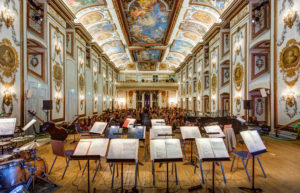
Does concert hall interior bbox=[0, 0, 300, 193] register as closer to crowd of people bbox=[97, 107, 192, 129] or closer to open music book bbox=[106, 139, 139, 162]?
open music book bbox=[106, 139, 139, 162]

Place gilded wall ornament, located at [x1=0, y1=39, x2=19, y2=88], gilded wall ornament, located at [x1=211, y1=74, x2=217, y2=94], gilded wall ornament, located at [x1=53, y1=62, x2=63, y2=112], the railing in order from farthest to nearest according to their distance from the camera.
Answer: the railing < gilded wall ornament, located at [x1=211, y1=74, x2=217, y2=94] < gilded wall ornament, located at [x1=53, y1=62, x2=63, y2=112] < gilded wall ornament, located at [x1=0, y1=39, x2=19, y2=88]

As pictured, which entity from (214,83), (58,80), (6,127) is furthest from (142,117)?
(6,127)

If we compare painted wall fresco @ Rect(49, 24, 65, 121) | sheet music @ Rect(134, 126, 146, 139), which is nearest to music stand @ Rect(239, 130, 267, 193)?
sheet music @ Rect(134, 126, 146, 139)

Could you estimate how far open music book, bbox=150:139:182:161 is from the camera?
3273 millimetres

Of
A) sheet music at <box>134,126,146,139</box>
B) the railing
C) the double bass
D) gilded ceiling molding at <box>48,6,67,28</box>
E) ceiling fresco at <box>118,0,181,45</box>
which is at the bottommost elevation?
sheet music at <box>134,126,146,139</box>

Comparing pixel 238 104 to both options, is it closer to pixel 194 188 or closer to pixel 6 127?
pixel 194 188

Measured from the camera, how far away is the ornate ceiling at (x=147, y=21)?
1321 cm

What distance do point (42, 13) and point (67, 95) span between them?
545 cm

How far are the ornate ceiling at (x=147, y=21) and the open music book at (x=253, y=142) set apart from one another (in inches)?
471

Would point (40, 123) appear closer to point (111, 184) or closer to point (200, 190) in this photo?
point (111, 184)

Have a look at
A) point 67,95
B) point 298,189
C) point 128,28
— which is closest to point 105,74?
point 128,28

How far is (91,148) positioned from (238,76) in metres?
11.2

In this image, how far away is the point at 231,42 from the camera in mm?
12570

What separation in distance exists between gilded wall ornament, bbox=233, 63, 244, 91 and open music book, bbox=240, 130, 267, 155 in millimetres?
8698
